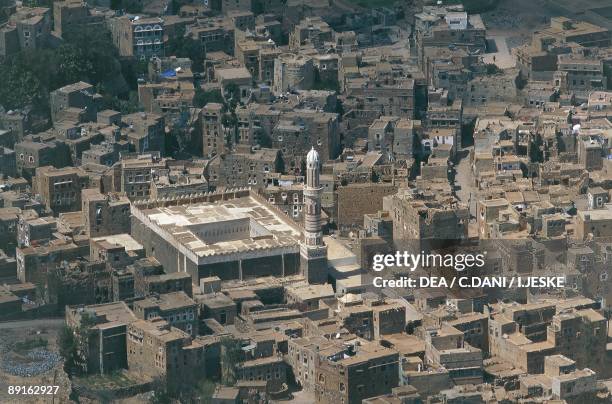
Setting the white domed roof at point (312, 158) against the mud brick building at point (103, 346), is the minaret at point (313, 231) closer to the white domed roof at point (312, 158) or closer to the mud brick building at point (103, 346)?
the white domed roof at point (312, 158)

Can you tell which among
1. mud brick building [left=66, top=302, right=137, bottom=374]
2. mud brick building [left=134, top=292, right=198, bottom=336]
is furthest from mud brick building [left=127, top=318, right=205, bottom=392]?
mud brick building [left=134, top=292, right=198, bottom=336]

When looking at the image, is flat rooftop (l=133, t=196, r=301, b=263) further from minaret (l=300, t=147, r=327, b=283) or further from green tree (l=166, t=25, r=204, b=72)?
green tree (l=166, t=25, r=204, b=72)

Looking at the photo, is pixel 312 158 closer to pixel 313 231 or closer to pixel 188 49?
pixel 313 231

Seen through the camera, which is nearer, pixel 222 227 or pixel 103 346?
pixel 103 346

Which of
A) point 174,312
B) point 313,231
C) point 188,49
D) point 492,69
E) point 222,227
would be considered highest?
point 188,49

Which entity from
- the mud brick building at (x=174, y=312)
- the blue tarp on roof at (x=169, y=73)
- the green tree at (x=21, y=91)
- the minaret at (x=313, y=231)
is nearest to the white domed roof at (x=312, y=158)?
the minaret at (x=313, y=231)

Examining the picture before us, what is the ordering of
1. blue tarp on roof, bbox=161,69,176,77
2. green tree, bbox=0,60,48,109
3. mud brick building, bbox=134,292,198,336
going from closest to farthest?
1. mud brick building, bbox=134,292,198,336
2. green tree, bbox=0,60,48,109
3. blue tarp on roof, bbox=161,69,176,77

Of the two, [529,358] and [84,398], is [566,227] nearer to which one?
[529,358]

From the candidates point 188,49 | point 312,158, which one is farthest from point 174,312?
point 188,49
